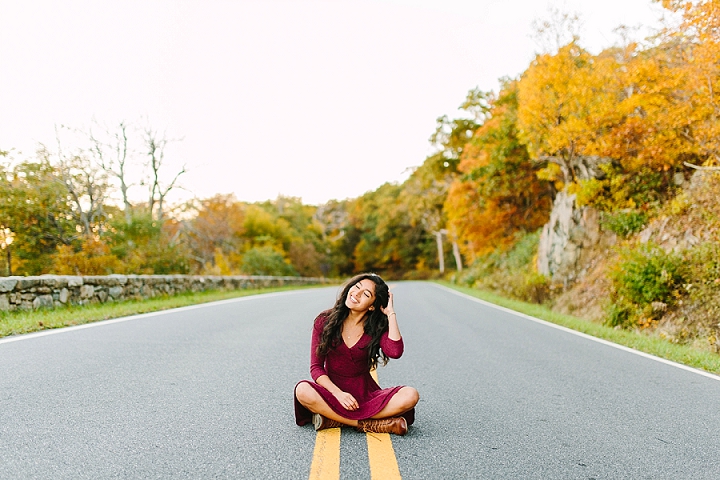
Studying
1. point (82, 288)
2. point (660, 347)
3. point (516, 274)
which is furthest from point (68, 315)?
point (516, 274)

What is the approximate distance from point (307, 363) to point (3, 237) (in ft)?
60.2

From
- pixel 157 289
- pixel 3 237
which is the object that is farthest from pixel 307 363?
pixel 3 237

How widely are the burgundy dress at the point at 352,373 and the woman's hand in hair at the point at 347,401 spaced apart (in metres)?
0.06

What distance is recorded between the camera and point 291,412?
469cm

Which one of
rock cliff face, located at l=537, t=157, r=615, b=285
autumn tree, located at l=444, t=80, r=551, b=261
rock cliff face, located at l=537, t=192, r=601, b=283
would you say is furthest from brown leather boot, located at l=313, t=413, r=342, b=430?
autumn tree, located at l=444, t=80, r=551, b=261

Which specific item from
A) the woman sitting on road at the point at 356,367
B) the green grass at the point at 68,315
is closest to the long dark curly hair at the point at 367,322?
the woman sitting on road at the point at 356,367

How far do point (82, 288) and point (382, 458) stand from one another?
10.6 m

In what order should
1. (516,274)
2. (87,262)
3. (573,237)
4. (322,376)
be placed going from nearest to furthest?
(322,376) < (87,262) < (573,237) < (516,274)

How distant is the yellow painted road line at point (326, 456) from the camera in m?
3.30

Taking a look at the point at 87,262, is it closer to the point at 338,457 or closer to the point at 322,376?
the point at 322,376

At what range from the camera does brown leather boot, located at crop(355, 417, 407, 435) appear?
4.12 meters

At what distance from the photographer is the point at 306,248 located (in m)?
56.9

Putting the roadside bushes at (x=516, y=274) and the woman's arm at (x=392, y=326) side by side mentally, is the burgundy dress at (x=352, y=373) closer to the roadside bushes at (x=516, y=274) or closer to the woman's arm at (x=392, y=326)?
the woman's arm at (x=392, y=326)

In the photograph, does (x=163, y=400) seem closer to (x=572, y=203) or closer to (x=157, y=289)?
(x=157, y=289)
